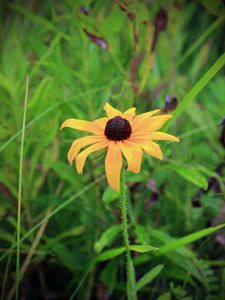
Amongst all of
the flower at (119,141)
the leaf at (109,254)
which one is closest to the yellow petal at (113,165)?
the flower at (119,141)

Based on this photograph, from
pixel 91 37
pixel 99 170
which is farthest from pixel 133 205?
pixel 91 37

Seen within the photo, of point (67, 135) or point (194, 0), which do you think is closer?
point (67, 135)

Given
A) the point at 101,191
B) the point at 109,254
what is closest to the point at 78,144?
the point at 109,254

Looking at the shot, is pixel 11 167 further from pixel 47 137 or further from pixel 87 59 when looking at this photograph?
pixel 87 59

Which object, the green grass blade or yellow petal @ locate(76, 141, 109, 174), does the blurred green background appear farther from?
yellow petal @ locate(76, 141, 109, 174)

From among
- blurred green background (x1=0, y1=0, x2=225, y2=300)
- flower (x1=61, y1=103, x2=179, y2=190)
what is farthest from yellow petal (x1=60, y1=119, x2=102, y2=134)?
blurred green background (x1=0, y1=0, x2=225, y2=300)

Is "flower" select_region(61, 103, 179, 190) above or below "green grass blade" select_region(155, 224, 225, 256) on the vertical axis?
above
